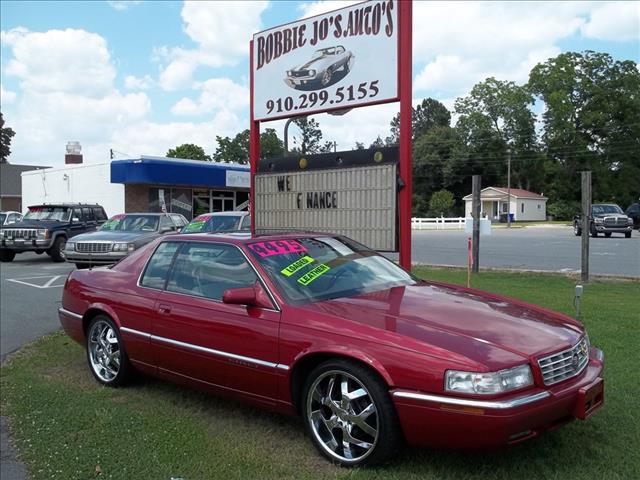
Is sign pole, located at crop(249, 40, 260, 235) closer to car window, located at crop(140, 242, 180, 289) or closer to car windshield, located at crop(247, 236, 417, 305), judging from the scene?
car window, located at crop(140, 242, 180, 289)

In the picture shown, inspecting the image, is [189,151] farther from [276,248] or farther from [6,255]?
[276,248]

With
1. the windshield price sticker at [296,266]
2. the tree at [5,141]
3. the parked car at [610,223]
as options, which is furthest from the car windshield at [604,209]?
the tree at [5,141]

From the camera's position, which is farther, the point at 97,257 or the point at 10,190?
the point at 10,190

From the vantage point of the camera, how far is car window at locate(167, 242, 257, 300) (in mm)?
4504

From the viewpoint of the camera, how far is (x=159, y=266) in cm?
518

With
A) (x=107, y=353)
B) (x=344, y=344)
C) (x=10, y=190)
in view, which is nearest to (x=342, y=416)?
(x=344, y=344)

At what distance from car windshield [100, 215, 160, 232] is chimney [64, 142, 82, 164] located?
73.9ft

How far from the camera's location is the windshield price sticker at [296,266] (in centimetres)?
439

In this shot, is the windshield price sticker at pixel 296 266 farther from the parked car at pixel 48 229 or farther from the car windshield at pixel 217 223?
the parked car at pixel 48 229

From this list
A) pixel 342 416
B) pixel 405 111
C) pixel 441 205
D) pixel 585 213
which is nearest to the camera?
pixel 342 416

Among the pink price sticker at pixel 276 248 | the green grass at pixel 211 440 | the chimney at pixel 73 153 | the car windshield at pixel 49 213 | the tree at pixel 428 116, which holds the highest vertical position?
the tree at pixel 428 116

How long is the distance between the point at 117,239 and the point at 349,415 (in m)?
11.7

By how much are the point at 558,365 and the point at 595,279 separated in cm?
946

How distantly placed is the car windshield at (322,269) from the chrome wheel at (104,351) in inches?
70.2
